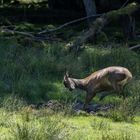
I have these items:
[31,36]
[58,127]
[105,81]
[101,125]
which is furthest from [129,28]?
[58,127]

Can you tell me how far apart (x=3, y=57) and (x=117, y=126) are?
215 inches

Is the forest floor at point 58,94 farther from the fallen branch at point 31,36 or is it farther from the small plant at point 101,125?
the fallen branch at point 31,36

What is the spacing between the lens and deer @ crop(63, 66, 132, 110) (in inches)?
499

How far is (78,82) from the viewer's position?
42.9ft

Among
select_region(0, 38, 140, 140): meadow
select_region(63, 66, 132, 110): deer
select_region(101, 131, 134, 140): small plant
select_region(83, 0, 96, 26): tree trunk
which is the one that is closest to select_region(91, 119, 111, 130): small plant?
select_region(0, 38, 140, 140): meadow

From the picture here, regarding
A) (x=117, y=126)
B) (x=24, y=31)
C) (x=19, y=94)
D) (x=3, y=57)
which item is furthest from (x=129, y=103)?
(x=24, y=31)

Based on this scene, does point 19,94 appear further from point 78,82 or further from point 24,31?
point 24,31

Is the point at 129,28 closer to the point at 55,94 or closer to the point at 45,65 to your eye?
the point at 45,65

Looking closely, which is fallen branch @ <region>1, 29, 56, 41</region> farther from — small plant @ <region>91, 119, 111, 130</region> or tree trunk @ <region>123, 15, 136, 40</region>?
small plant @ <region>91, 119, 111, 130</region>

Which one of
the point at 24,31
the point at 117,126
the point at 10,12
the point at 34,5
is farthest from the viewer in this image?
the point at 34,5

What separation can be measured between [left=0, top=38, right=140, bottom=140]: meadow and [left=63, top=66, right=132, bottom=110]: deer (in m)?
0.40

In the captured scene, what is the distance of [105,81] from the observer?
41.8 feet

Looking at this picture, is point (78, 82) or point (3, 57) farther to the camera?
point (3, 57)

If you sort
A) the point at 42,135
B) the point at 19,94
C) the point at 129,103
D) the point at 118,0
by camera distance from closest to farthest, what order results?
the point at 42,135
the point at 129,103
the point at 19,94
the point at 118,0
